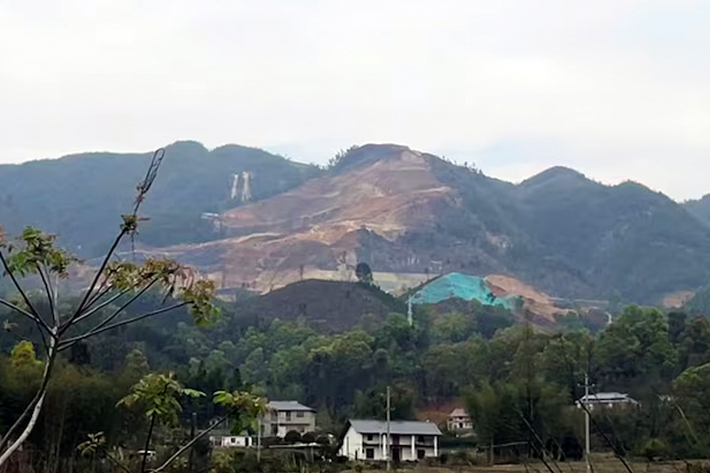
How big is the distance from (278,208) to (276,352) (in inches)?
4476

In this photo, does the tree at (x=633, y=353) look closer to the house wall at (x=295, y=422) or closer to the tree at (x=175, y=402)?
the house wall at (x=295, y=422)

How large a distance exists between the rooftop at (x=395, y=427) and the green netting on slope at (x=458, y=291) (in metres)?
63.8

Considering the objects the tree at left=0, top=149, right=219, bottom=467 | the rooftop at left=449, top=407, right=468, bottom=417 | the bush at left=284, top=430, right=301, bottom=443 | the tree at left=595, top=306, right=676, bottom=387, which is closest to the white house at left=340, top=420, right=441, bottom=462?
the bush at left=284, top=430, right=301, bottom=443

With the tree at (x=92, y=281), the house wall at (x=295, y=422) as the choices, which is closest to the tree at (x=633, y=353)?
the house wall at (x=295, y=422)

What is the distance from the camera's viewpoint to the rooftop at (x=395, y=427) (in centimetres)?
3975

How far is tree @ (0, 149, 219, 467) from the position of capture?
3.26 m

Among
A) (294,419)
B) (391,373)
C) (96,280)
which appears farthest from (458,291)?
(96,280)

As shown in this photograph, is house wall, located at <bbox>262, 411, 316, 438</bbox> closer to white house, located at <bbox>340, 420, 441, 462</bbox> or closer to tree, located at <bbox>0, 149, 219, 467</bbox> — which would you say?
white house, located at <bbox>340, 420, 441, 462</bbox>

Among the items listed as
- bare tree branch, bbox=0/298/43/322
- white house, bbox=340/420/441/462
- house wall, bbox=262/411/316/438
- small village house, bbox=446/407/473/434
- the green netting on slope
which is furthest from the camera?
the green netting on slope

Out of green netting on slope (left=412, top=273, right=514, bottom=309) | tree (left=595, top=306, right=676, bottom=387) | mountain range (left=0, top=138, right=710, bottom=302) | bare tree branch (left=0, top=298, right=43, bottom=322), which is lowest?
bare tree branch (left=0, top=298, right=43, bottom=322)

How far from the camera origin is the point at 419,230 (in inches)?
6083

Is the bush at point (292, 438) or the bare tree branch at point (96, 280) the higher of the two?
the bare tree branch at point (96, 280)

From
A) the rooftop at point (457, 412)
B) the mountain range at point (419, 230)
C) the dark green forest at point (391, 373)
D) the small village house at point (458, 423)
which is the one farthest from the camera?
the mountain range at point (419, 230)

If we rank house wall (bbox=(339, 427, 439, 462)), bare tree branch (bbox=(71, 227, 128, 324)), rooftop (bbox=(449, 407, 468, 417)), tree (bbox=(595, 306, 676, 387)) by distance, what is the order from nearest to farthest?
bare tree branch (bbox=(71, 227, 128, 324)) → house wall (bbox=(339, 427, 439, 462)) → tree (bbox=(595, 306, 676, 387)) → rooftop (bbox=(449, 407, 468, 417))
